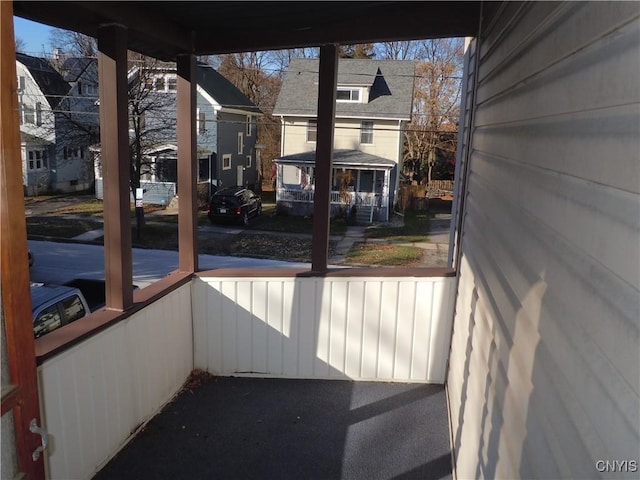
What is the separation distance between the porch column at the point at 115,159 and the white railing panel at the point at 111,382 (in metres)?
0.30

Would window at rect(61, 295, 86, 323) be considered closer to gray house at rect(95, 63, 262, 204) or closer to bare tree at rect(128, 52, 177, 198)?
gray house at rect(95, 63, 262, 204)

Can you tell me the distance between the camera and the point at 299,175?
57.4 feet

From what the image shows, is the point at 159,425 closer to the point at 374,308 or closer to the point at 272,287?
the point at 272,287

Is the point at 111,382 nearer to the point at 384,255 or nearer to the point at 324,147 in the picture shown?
the point at 324,147

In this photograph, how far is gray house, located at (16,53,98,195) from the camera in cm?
1647

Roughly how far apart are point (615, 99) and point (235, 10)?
2799mm

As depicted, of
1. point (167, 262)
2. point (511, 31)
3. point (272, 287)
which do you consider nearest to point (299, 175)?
point (167, 262)

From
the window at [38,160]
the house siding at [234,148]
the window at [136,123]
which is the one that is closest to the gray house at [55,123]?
the window at [38,160]

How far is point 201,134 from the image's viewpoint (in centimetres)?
1878

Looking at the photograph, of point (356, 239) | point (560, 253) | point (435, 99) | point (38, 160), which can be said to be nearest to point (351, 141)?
point (356, 239)

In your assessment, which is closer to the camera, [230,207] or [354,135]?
[230,207]

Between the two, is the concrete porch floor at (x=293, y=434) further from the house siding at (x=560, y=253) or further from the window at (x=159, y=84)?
the window at (x=159, y=84)

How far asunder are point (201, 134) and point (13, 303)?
57.8ft

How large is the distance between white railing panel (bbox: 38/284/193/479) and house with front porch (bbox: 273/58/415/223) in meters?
12.8
